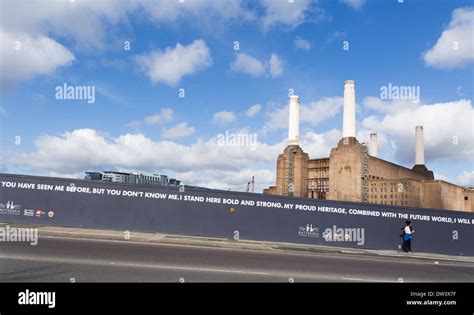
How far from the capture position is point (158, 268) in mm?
9805

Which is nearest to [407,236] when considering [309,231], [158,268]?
[309,231]

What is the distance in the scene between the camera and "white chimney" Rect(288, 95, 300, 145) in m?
58.6

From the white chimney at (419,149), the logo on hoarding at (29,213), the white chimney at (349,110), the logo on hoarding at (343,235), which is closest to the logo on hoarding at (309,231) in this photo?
the logo on hoarding at (343,235)

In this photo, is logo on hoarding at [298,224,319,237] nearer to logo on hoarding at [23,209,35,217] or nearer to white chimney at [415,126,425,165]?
logo on hoarding at [23,209,35,217]

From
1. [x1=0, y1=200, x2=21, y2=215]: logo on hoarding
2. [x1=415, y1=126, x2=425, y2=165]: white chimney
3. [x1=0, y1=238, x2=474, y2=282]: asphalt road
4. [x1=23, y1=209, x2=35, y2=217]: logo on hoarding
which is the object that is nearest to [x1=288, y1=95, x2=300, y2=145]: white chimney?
[x1=415, y1=126, x2=425, y2=165]: white chimney

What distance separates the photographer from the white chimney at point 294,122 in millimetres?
58628

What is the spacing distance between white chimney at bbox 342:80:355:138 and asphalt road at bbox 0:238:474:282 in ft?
128

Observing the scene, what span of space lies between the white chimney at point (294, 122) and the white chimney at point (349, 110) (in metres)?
8.79

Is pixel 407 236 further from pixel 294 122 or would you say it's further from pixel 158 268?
pixel 294 122

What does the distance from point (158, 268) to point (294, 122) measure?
5099 cm

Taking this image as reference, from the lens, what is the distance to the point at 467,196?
210ft

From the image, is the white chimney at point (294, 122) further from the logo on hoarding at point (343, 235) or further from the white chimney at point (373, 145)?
the logo on hoarding at point (343, 235)
